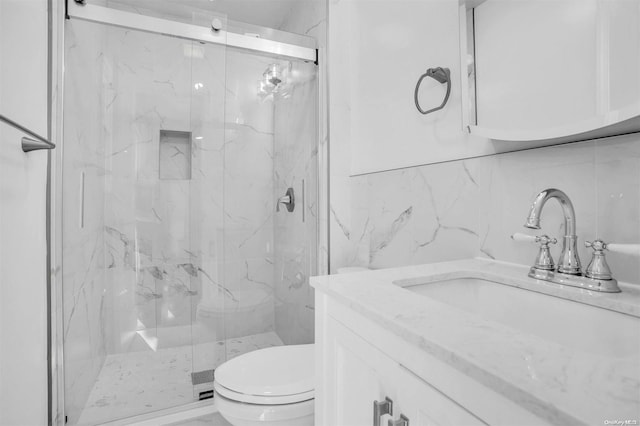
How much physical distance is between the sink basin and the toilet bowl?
1.94 feet

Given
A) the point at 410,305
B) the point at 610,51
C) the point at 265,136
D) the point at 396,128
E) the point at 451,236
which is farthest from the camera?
the point at 265,136

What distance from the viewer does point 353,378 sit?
650 millimetres

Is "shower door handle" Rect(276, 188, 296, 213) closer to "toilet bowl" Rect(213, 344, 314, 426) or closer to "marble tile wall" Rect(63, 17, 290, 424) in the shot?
"marble tile wall" Rect(63, 17, 290, 424)

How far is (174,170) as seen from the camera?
1693 mm

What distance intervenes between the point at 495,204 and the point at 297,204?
3.83 feet

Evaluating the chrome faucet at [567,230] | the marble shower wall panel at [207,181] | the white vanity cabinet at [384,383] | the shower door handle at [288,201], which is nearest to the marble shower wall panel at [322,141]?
the shower door handle at [288,201]

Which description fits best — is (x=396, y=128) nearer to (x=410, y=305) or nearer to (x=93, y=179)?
(x=410, y=305)

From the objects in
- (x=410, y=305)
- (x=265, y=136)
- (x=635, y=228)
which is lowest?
(x=410, y=305)

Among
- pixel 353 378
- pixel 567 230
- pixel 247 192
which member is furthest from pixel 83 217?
pixel 567 230

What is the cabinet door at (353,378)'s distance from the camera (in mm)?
561

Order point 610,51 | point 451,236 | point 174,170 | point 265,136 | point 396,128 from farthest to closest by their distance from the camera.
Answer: point 265,136 → point 174,170 → point 396,128 → point 451,236 → point 610,51

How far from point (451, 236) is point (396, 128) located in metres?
0.58

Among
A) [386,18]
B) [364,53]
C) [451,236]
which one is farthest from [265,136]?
[451,236]

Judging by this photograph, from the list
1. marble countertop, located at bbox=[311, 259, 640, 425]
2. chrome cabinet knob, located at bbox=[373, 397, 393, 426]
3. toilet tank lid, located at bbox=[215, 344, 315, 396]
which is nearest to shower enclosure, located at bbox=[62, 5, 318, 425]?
toilet tank lid, located at bbox=[215, 344, 315, 396]
